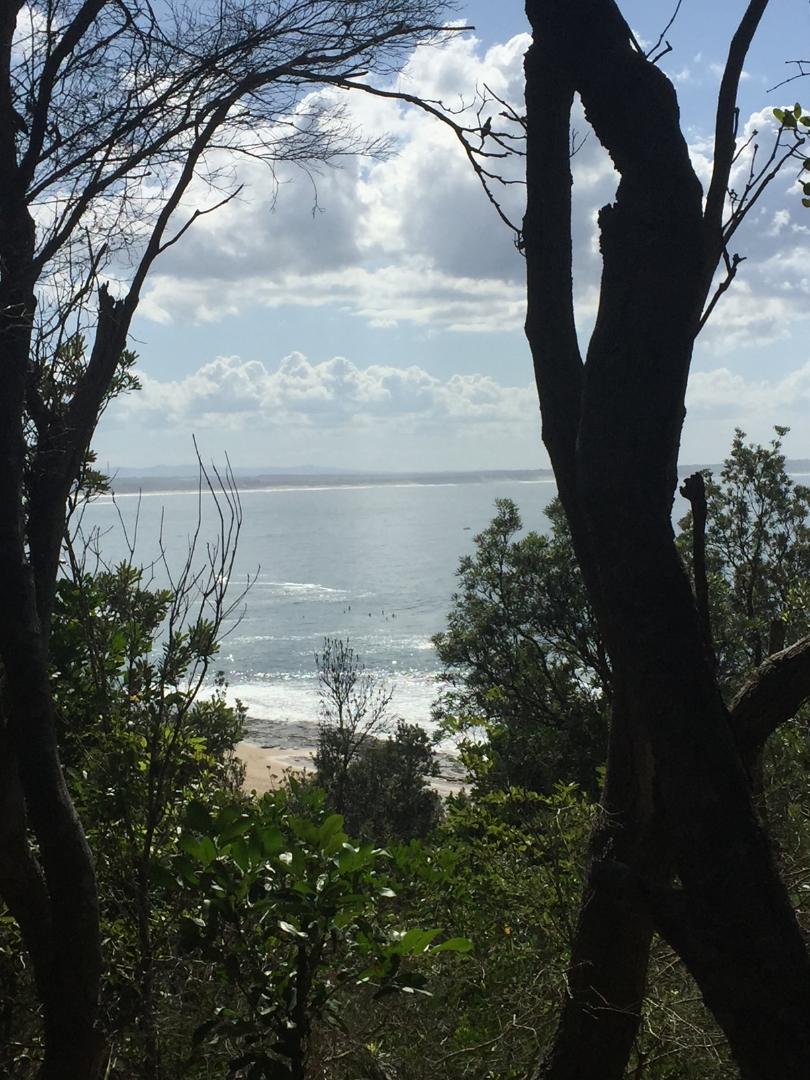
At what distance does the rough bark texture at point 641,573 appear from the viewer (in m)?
1.67

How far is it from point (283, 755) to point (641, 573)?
33.0 meters

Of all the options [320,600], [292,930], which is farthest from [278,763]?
[320,600]

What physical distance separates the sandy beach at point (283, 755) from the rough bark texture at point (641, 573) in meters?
25.7

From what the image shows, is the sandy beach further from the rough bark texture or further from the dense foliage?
the rough bark texture

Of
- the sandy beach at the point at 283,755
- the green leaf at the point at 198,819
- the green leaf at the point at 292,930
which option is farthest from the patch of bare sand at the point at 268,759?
the green leaf at the point at 292,930

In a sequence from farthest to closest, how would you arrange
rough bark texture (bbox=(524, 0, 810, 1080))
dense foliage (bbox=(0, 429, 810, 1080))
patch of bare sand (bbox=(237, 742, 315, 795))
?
patch of bare sand (bbox=(237, 742, 315, 795))
dense foliage (bbox=(0, 429, 810, 1080))
rough bark texture (bbox=(524, 0, 810, 1080))

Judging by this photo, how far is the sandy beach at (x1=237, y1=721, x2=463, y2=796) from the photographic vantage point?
29062mm

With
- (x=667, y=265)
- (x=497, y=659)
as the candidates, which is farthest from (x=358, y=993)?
(x=497, y=659)

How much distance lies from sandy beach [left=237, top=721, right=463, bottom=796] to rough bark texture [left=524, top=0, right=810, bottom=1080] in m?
Result: 25.7

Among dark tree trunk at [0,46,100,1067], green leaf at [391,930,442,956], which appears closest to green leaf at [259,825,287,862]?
green leaf at [391,930,442,956]

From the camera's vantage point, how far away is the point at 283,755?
33.8 m

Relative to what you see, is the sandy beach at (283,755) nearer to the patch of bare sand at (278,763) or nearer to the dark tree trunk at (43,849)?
the patch of bare sand at (278,763)

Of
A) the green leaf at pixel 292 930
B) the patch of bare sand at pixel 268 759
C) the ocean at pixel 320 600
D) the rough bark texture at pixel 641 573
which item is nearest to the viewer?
the rough bark texture at pixel 641 573

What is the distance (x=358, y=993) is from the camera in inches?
105
